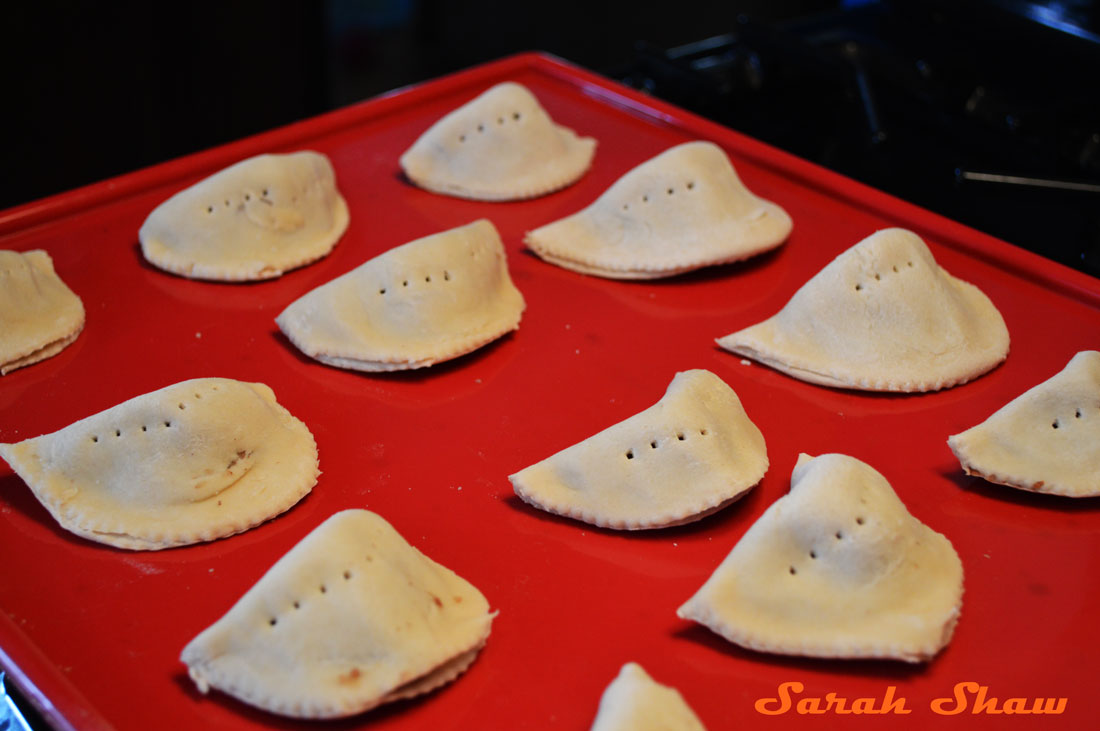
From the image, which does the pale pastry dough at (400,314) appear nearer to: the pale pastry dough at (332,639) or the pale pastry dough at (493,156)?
the pale pastry dough at (493,156)

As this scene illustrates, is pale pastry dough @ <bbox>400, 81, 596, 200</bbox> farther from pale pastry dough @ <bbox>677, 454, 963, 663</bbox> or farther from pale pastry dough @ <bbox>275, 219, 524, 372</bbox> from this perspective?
pale pastry dough @ <bbox>677, 454, 963, 663</bbox>

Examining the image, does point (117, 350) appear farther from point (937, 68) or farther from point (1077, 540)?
point (937, 68)

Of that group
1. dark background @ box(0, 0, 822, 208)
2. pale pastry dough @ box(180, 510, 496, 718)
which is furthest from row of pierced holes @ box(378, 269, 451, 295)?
dark background @ box(0, 0, 822, 208)

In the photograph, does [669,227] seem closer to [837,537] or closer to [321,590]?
[837,537]

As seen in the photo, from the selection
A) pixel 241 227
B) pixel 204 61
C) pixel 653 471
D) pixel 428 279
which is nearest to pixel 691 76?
pixel 428 279

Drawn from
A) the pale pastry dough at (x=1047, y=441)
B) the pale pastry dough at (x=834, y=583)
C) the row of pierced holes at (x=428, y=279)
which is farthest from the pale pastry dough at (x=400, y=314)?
the pale pastry dough at (x=1047, y=441)
